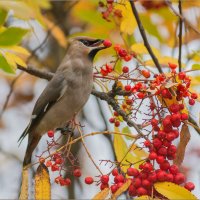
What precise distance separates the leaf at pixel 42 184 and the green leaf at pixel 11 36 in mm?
768

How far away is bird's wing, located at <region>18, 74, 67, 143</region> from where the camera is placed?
4375 millimetres

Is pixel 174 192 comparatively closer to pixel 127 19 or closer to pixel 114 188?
pixel 114 188

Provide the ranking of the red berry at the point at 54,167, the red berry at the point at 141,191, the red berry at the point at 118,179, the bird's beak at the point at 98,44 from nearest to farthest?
the red berry at the point at 141,191
the red berry at the point at 118,179
the red berry at the point at 54,167
the bird's beak at the point at 98,44

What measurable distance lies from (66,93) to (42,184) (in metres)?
1.68

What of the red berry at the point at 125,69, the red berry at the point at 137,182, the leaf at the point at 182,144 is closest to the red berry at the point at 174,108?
the leaf at the point at 182,144

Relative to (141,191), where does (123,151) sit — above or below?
above

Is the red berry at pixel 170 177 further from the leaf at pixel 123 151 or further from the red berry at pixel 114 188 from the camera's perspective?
the leaf at pixel 123 151

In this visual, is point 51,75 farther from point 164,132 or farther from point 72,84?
point 164,132

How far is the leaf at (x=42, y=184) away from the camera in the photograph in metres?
2.67

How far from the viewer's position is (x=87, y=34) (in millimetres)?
4156

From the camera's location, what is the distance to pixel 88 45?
14.5 ft

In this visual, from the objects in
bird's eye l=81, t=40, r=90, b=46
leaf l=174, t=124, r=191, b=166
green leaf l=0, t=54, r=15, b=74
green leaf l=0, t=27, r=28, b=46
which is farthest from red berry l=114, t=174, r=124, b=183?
bird's eye l=81, t=40, r=90, b=46

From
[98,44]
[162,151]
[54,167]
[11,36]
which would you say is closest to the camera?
[11,36]

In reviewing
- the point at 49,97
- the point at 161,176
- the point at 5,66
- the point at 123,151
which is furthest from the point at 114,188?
the point at 49,97
